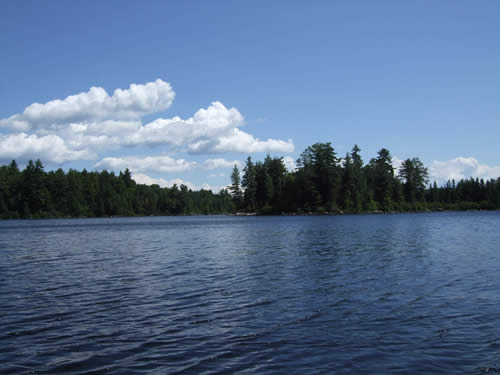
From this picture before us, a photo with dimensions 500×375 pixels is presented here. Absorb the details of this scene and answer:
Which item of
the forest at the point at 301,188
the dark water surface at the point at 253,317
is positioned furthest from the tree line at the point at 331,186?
the dark water surface at the point at 253,317

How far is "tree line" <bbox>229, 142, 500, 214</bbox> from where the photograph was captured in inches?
6275

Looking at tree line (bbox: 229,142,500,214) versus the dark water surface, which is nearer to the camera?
the dark water surface

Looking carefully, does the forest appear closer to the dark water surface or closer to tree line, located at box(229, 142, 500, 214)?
tree line, located at box(229, 142, 500, 214)

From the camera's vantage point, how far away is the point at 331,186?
15700 centimetres

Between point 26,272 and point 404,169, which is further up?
point 404,169

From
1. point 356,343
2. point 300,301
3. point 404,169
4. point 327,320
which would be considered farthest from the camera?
point 404,169

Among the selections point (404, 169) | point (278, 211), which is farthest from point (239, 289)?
point (404, 169)

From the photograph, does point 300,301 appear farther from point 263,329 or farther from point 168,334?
point 168,334

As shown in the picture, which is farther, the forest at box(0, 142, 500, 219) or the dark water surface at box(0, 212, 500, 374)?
the forest at box(0, 142, 500, 219)

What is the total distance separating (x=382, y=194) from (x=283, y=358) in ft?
562

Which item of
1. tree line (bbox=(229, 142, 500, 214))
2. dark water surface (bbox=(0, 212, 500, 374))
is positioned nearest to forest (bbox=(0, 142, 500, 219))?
tree line (bbox=(229, 142, 500, 214))

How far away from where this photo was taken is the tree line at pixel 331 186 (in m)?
159

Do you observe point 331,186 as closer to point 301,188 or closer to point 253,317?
point 301,188

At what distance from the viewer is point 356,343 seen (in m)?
11.9
